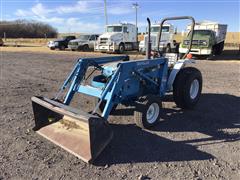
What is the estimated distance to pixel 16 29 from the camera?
69250 mm

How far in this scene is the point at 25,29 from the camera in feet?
234

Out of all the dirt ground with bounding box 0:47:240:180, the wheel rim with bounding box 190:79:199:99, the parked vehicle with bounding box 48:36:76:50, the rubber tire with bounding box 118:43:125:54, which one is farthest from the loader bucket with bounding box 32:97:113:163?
the parked vehicle with bounding box 48:36:76:50

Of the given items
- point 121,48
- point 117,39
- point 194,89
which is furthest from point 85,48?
point 194,89

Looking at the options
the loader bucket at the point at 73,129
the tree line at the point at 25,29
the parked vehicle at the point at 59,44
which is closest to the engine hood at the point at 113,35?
the parked vehicle at the point at 59,44

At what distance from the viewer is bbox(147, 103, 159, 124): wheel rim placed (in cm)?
493

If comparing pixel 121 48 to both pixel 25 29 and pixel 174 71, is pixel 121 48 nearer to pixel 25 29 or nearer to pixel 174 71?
pixel 174 71

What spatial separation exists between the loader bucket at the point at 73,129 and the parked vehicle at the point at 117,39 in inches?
712

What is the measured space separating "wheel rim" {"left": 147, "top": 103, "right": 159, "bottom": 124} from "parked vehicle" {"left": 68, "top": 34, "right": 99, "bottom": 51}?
21.5 m

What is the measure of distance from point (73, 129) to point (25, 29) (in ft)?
242

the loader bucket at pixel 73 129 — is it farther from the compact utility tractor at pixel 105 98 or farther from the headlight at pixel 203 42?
the headlight at pixel 203 42

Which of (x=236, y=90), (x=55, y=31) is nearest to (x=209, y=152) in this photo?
(x=236, y=90)

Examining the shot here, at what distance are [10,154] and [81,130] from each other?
1.13 m

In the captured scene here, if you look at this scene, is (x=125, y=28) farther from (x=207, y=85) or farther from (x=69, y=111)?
(x=69, y=111)

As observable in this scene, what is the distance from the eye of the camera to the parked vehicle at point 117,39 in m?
22.4
